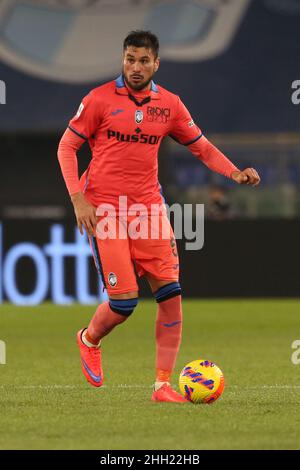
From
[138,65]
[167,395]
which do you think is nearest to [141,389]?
[167,395]

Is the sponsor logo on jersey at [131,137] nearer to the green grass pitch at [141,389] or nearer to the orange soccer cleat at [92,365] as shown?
the orange soccer cleat at [92,365]

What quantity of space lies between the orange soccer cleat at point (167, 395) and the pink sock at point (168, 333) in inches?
7.7

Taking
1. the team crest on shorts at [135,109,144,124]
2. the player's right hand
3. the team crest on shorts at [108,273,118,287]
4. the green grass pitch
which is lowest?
the green grass pitch

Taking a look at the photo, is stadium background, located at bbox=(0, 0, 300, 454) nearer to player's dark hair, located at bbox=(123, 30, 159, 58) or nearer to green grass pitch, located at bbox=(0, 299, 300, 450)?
green grass pitch, located at bbox=(0, 299, 300, 450)

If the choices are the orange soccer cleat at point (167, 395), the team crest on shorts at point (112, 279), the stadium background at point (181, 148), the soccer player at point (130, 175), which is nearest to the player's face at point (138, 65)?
the soccer player at point (130, 175)

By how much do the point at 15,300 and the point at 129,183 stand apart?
369 inches

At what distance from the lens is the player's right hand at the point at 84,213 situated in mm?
7504

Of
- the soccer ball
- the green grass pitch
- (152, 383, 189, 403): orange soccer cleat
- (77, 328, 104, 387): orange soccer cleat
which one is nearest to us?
the green grass pitch

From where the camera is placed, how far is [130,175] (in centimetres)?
772

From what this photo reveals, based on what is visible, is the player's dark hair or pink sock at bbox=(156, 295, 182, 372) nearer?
the player's dark hair

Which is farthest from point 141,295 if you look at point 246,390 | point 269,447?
point 269,447

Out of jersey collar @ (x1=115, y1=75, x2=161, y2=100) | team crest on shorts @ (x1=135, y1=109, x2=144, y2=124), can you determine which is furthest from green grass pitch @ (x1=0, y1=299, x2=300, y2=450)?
jersey collar @ (x1=115, y1=75, x2=161, y2=100)

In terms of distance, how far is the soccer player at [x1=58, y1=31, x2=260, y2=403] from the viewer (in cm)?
759

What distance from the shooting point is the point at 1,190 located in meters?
18.8
